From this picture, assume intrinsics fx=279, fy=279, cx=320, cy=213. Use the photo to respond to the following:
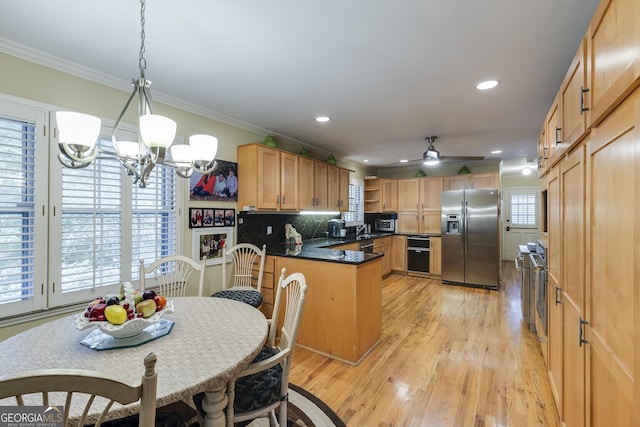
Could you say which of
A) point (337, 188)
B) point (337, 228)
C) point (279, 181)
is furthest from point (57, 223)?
point (337, 228)

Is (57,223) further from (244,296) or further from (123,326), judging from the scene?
(244,296)

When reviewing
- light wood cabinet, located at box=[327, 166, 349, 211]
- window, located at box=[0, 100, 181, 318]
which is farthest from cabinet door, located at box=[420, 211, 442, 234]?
window, located at box=[0, 100, 181, 318]

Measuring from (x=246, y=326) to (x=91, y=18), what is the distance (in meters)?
1.95

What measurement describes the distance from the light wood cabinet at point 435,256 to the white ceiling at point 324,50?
10.2 ft

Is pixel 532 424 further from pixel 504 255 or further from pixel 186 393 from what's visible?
pixel 504 255

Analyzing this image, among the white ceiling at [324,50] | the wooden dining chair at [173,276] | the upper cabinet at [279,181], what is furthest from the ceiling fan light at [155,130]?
the upper cabinet at [279,181]

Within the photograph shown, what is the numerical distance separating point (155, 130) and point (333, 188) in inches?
138

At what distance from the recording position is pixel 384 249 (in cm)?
596

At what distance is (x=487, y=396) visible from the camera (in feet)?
6.88

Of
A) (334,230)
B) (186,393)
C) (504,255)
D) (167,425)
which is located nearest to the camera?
(186,393)

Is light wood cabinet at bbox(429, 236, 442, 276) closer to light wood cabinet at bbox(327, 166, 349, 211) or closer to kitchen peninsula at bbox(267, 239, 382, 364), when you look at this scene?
light wood cabinet at bbox(327, 166, 349, 211)

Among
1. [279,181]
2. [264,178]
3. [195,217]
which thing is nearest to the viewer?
[195,217]

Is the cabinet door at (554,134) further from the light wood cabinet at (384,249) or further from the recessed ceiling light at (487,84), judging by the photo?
the light wood cabinet at (384,249)

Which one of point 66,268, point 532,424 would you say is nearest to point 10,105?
point 66,268
